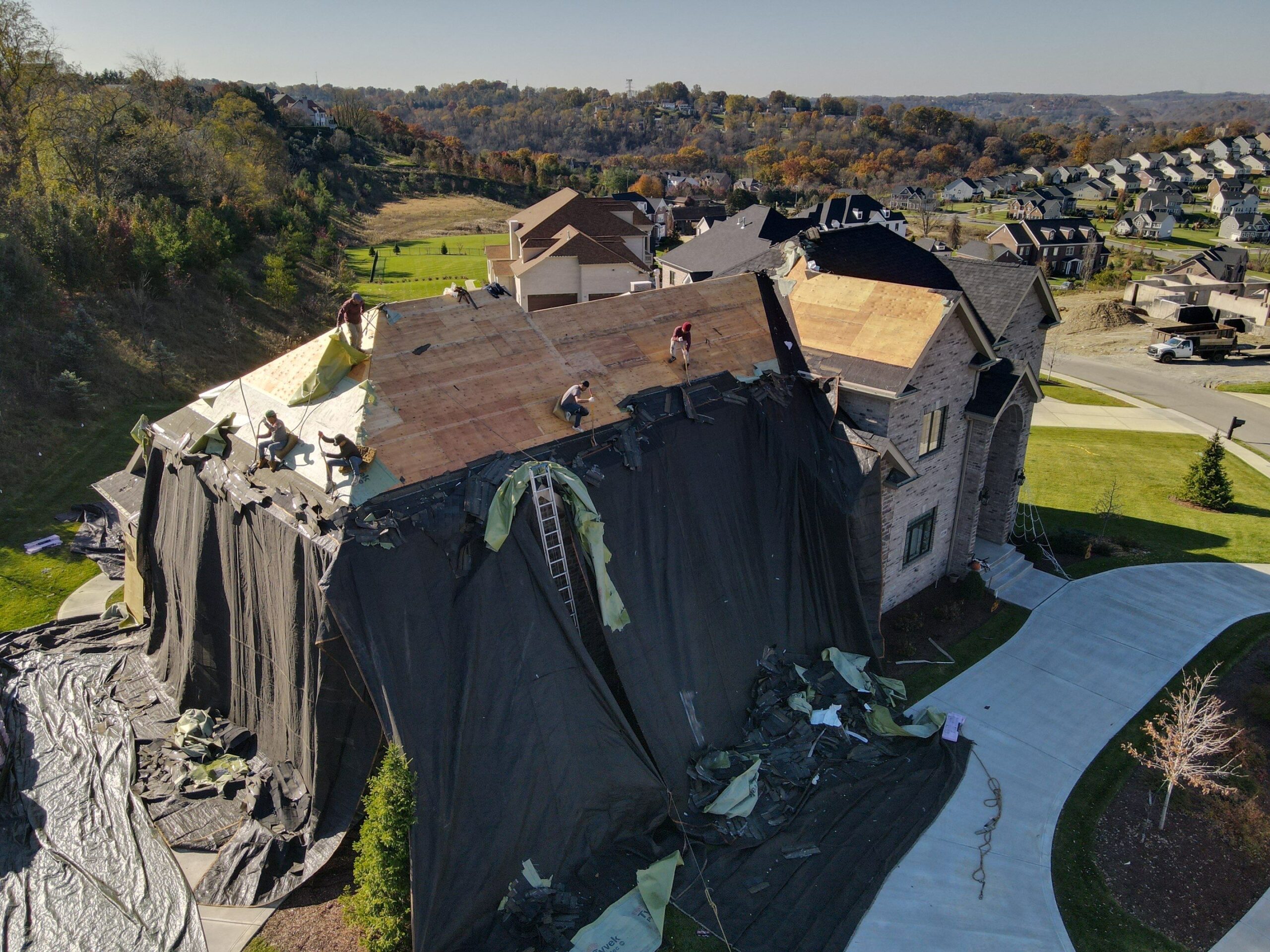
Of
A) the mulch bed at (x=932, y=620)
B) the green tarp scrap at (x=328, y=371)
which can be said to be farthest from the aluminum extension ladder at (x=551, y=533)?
the mulch bed at (x=932, y=620)

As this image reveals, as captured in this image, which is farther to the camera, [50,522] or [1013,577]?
[50,522]

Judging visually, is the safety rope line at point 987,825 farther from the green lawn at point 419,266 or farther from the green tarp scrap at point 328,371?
the green lawn at point 419,266

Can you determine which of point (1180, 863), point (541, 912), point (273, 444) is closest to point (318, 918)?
point (541, 912)

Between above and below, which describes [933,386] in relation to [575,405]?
below

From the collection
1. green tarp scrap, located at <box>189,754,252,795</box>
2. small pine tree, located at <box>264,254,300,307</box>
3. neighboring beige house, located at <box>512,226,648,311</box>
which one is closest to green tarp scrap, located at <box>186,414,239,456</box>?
green tarp scrap, located at <box>189,754,252,795</box>

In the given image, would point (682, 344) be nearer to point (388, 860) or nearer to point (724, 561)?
point (724, 561)

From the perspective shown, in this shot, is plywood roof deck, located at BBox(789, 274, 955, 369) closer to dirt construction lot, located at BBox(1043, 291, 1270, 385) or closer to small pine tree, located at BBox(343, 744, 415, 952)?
small pine tree, located at BBox(343, 744, 415, 952)
